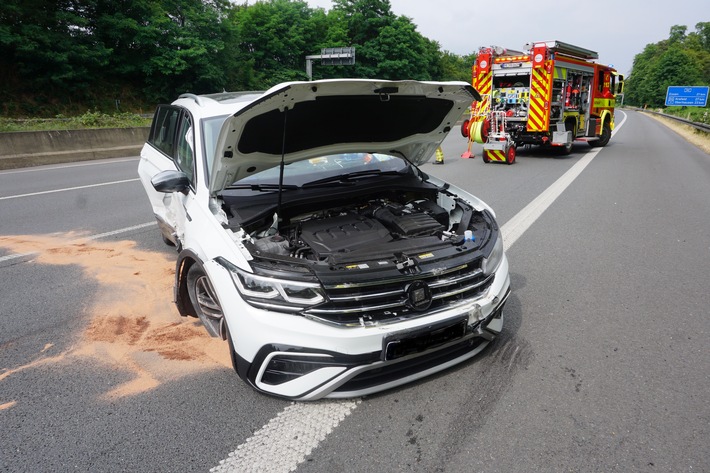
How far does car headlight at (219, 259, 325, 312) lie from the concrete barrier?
40.2ft

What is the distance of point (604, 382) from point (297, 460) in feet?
6.31

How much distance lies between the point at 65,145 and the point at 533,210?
12.7 m

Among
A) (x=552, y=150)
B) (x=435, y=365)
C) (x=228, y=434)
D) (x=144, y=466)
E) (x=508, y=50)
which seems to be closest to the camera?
(x=144, y=466)

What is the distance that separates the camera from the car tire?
116 inches

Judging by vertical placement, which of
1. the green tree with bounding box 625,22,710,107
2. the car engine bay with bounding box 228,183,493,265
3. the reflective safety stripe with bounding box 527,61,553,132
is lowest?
the car engine bay with bounding box 228,183,493,265

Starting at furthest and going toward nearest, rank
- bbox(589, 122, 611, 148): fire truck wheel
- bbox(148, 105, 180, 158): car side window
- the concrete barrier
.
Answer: bbox(589, 122, 611, 148): fire truck wheel, the concrete barrier, bbox(148, 105, 180, 158): car side window

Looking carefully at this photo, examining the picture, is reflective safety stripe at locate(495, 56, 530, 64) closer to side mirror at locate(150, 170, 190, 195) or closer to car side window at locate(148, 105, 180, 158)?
car side window at locate(148, 105, 180, 158)

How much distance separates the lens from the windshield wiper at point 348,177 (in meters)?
3.68

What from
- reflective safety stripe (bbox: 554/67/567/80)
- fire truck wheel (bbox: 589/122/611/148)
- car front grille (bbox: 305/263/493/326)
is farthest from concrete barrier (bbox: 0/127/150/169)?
fire truck wheel (bbox: 589/122/611/148)

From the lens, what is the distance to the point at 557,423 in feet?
8.04

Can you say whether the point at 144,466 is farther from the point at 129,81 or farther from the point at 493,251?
the point at 129,81

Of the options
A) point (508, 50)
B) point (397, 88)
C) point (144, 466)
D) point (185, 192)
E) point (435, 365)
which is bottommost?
point (144, 466)

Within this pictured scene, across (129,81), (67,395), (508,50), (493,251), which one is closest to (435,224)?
(493,251)

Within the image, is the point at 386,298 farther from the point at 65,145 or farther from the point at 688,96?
the point at 688,96
